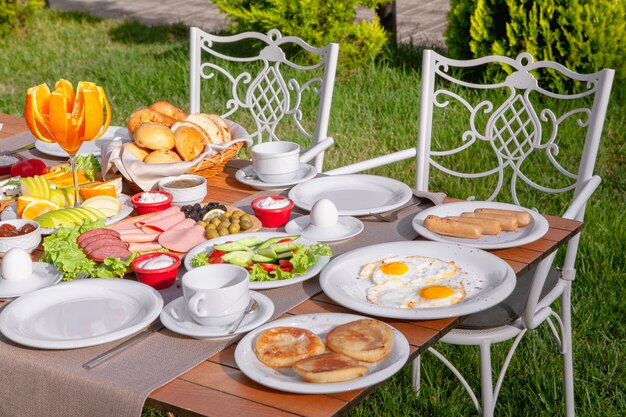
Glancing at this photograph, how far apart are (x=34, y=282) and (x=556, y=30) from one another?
4.57 m

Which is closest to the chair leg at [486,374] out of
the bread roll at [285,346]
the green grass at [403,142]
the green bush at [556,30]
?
the green grass at [403,142]

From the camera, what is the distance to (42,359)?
165 centimetres

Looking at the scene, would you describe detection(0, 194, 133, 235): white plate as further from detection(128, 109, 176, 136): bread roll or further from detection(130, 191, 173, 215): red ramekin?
detection(128, 109, 176, 136): bread roll

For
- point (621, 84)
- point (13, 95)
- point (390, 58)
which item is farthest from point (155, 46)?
point (621, 84)

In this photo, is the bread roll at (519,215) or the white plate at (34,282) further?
the bread roll at (519,215)

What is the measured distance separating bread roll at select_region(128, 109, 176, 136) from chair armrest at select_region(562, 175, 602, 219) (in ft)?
4.17

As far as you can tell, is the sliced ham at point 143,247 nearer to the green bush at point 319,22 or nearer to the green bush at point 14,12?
the green bush at point 319,22

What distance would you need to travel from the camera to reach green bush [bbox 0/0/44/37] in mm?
9094

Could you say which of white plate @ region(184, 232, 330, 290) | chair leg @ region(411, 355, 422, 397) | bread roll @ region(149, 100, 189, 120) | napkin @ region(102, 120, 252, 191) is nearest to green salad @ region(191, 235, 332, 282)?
white plate @ region(184, 232, 330, 290)

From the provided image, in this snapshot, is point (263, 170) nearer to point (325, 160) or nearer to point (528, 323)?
point (528, 323)

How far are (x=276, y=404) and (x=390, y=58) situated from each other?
5876 millimetres

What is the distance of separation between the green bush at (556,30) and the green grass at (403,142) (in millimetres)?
374

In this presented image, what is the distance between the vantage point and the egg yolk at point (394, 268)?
199cm

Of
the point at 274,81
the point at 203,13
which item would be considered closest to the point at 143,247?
the point at 274,81
